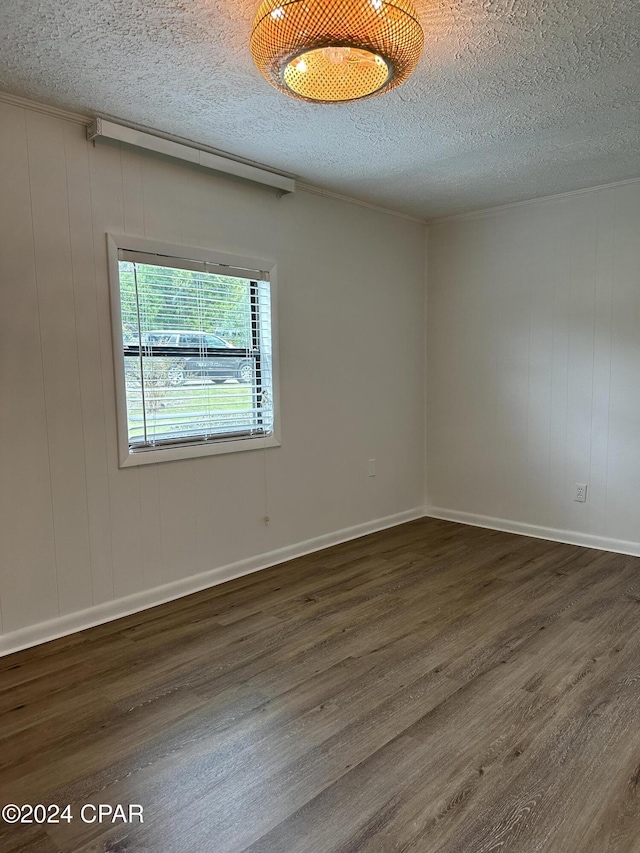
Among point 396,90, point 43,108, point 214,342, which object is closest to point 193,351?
point 214,342

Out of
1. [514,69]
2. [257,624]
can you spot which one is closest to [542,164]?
[514,69]

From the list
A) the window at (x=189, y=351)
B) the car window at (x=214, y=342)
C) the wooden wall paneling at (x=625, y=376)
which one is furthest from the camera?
the wooden wall paneling at (x=625, y=376)

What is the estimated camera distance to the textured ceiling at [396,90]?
1897mm

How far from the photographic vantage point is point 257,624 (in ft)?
9.24

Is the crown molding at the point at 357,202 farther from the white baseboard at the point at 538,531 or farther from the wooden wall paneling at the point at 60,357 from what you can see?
the white baseboard at the point at 538,531

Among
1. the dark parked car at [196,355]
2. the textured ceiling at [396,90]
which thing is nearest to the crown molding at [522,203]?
the textured ceiling at [396,90]

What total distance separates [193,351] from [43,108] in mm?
1282

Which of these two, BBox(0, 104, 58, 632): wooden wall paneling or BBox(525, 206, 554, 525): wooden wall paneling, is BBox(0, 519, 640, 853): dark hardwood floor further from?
BBox(525, 206, 554, 525): wooden wall paneling

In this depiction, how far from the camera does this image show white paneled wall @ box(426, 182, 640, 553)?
12.4 feet

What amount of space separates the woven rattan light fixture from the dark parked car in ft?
4.74

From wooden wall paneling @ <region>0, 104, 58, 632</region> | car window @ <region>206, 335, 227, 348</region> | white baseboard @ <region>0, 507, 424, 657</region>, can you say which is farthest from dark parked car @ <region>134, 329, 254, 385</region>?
white baseboard @ <region>0, 507, 424, 657</region>

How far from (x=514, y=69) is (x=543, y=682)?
2385 millimetres

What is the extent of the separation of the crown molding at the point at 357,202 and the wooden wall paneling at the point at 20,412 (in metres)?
1.72

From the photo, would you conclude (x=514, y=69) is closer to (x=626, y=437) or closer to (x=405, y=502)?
(x=626, y=437)
